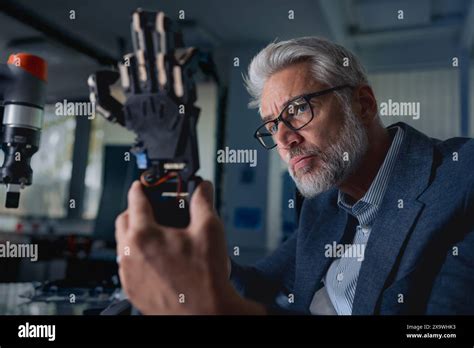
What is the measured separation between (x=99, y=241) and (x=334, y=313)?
1.43 metres

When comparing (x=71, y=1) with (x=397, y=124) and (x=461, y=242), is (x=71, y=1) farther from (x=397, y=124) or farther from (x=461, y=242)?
(x=461, y=242)

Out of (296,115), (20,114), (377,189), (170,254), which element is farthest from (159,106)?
(377,189)

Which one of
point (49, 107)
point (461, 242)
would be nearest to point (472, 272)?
point (461, 242)

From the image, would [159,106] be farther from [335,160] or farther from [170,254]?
[335,160]

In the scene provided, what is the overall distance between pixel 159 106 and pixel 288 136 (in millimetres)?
488

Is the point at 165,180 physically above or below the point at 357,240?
above

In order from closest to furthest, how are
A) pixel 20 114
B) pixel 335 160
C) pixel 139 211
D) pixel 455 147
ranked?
1. pixel 139 211
2. pixel 20 114
3. pixel 455 147
4. pixel 335 160

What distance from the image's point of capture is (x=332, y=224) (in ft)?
3.51

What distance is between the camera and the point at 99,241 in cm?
202

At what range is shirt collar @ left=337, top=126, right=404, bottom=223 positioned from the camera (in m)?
0.98

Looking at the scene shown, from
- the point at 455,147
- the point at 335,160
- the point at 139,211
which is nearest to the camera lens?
the point at 139,211

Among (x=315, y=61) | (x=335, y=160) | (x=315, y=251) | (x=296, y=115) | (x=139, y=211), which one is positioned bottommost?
(x=315, y=251)

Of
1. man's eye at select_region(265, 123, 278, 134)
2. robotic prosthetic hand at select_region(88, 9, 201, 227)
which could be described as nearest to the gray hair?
man's eye at select_region(265, 123, 278, 134)

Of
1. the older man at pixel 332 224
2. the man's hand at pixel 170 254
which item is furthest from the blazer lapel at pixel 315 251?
the man's hand at pixel 170 254
